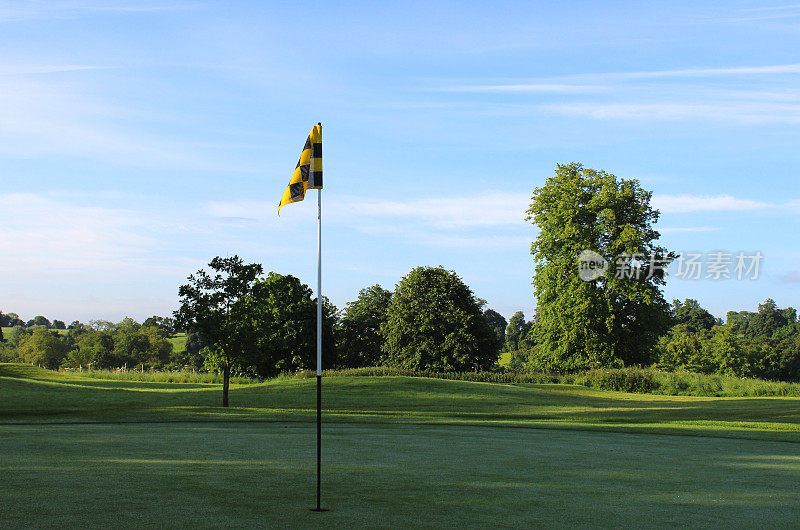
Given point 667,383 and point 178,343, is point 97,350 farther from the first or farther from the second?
point 667,383

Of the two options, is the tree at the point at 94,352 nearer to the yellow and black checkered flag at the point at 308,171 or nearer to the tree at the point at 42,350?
the tree at the point at 42,350

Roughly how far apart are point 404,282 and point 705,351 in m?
52.8

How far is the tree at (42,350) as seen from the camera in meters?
107

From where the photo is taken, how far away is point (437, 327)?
67.0 metres

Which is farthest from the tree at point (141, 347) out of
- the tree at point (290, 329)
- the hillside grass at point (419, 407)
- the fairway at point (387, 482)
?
the fairway at point (387, 482)

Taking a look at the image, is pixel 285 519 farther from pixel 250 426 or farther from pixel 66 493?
pixel 250 426

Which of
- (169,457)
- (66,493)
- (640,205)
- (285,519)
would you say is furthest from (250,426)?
(640,205)

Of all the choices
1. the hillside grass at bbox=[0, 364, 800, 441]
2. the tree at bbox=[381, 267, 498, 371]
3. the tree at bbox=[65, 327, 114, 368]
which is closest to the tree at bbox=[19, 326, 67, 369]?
the tree at bbox=[65, 327, 114, 368]

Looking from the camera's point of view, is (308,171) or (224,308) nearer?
(308,171)

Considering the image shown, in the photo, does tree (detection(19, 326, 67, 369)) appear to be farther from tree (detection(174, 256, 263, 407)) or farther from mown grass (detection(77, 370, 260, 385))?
tree (detection(174, 256, 263, 407))

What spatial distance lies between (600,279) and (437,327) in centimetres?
1798

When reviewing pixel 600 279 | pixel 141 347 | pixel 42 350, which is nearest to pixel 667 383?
pixel 600 279

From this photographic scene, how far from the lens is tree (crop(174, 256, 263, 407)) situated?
30.1 metres

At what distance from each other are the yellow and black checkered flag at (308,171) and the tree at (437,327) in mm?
54641
